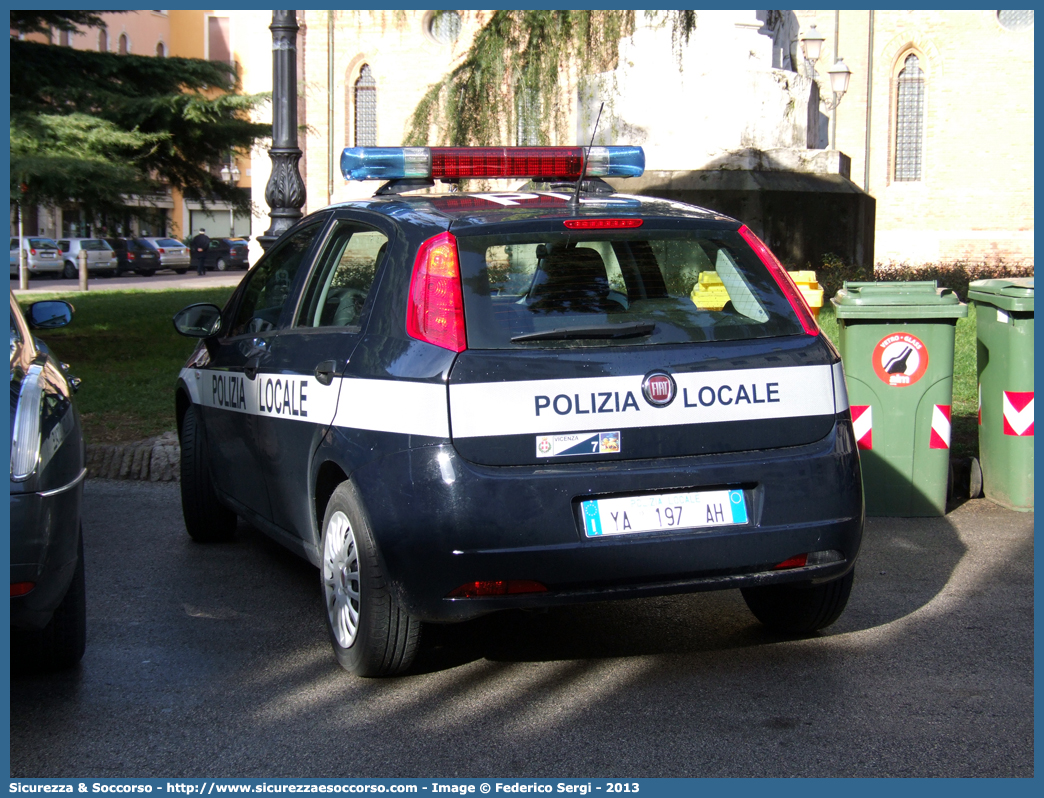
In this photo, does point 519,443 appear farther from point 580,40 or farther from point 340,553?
point 580,40

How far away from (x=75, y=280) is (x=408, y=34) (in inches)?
1325

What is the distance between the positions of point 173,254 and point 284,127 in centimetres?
3900

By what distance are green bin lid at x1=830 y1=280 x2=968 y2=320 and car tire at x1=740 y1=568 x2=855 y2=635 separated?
2361mm

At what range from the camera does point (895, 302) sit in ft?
21.5

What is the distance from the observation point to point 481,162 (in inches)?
196

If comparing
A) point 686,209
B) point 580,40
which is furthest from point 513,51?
point 686,209

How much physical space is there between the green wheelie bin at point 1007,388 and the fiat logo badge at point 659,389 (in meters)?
3.47

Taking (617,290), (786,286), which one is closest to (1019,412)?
(786,286)

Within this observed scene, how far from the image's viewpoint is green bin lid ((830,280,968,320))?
649cm

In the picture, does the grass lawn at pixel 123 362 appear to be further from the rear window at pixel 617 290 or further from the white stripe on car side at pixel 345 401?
the rear window at pixel 617 290

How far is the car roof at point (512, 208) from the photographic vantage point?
4.12 metres

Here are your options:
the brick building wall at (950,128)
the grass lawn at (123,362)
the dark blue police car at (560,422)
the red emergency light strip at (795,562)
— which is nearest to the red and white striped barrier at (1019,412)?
the dark blue police car at (560,422)

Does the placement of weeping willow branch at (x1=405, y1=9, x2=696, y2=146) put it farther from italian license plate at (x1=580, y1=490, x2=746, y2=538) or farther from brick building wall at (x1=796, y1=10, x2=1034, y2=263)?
brick building wall at (x1=796, y1=10, x2=1034, y2=263)

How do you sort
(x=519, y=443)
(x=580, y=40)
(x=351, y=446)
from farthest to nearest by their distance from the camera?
(x=580, y=40), (x=351, y=446), (x=519, y=443)
